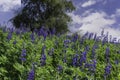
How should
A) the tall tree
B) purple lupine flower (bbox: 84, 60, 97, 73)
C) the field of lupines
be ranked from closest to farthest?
1. the field of lupines
2. purple lupine flower (bbox: 84, 60, 97, 73)
3. the tall tree

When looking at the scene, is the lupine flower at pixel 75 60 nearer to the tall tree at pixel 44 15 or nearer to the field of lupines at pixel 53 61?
the field of lupines at pixel 53 61

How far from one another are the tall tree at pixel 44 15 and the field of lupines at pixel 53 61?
78.1 ft

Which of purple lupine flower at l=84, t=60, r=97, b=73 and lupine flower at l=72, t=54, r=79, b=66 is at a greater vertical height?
lupine flower at l=72, t=54, r=79, b=66

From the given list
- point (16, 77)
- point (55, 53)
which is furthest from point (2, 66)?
point (55, 53)

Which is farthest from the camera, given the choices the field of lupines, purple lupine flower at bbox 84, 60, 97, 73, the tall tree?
the tall tree

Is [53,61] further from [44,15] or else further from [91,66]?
[44,15]

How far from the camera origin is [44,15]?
1468 inches

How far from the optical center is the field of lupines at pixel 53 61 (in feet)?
29.6

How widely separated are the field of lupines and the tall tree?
78.1ft

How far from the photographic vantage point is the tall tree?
119 ft

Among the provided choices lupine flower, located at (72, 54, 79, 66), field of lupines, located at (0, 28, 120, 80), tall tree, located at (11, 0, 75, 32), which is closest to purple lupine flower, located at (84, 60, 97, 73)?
field of lupines, located at (0, 28, 120, 80)

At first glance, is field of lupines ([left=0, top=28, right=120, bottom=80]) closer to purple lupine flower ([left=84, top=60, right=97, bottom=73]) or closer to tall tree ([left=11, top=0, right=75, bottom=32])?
purple lupine flower ([left=84, top=60, right=97, bottom=73])

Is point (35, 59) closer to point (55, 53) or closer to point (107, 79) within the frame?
point (55, 53)

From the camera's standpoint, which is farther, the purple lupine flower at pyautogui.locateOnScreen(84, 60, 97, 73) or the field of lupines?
the purple lupine flower at pyautogui.locateOnScreen(84, 60, 97, 73)
